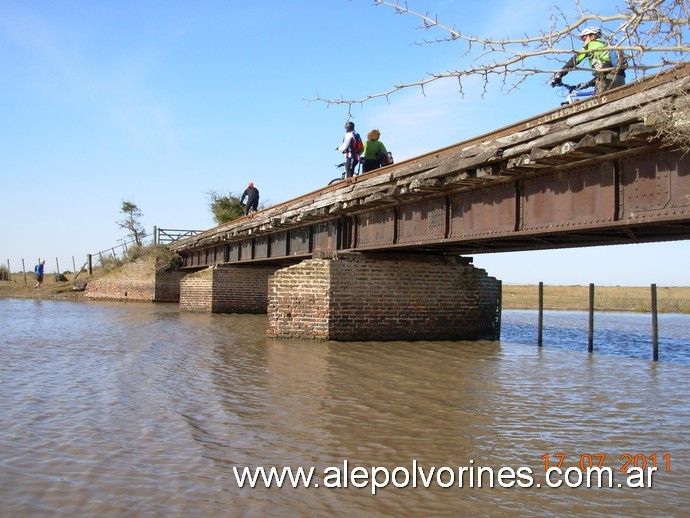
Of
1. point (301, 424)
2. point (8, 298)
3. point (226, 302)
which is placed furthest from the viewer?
point (8, 298)

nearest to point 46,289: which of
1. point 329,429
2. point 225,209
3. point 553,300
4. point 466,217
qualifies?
point 225,209

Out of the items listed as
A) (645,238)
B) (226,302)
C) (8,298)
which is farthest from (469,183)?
(8,298)

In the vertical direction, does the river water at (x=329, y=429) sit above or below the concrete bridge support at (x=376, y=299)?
below

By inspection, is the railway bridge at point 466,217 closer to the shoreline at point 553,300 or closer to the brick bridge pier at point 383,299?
the brick bridge pier at point 383,299

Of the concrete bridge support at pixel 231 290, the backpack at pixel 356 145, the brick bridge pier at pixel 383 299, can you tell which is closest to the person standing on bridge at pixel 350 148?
the backpack at pixel 356 145

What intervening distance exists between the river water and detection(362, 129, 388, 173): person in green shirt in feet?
18.7

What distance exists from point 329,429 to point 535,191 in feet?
19.9

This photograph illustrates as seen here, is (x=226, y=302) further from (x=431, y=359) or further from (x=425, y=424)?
(x=425, y=424)

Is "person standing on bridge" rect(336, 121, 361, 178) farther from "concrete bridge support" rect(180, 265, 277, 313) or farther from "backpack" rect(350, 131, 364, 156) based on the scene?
"concrete bridge support" rect(180, 265, 277, 313)

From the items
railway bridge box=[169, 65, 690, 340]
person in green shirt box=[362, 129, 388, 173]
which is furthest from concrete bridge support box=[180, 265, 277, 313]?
person in green shirt box=[362, 129, 388, 173]

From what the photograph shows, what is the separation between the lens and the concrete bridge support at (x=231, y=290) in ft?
91.8

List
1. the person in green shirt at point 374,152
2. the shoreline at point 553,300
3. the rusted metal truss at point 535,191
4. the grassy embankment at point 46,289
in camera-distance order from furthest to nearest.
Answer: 1. the grassy embankment at point 46,289
2. the shoreline at point 553,300
3. the person in green shirt at point 374,152
4. the rusted metal truss at point 535,191

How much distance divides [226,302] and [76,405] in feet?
68.3

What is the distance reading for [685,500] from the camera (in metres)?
4.60
